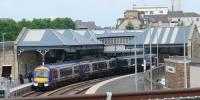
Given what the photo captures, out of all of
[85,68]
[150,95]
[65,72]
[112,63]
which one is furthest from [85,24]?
[150,95]

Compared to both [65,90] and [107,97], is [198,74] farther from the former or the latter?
[107,97]

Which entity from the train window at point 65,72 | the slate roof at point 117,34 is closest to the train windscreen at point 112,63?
the train window at point 65,72

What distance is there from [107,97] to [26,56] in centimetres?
5537

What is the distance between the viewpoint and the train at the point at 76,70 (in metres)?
45.8

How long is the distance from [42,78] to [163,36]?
27087mm

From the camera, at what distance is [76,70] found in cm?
5194

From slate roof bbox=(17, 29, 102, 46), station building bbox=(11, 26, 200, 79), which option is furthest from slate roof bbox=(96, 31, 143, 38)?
slate roof bbox=(17, 29, 102, 46)

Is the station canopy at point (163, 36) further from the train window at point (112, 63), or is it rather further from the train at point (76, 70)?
the train window at point (112, 63)

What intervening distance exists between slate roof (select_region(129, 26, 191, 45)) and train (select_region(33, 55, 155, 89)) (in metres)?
2.52

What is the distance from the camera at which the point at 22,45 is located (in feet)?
194

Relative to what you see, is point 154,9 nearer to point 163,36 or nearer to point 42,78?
point 163,36

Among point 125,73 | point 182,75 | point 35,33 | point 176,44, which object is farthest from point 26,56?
point 182,75

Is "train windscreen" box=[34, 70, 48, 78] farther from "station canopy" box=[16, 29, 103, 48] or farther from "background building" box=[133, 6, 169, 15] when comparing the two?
"background building" box=[133, 6, 169, 15]

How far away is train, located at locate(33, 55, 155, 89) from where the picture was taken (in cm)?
4581
